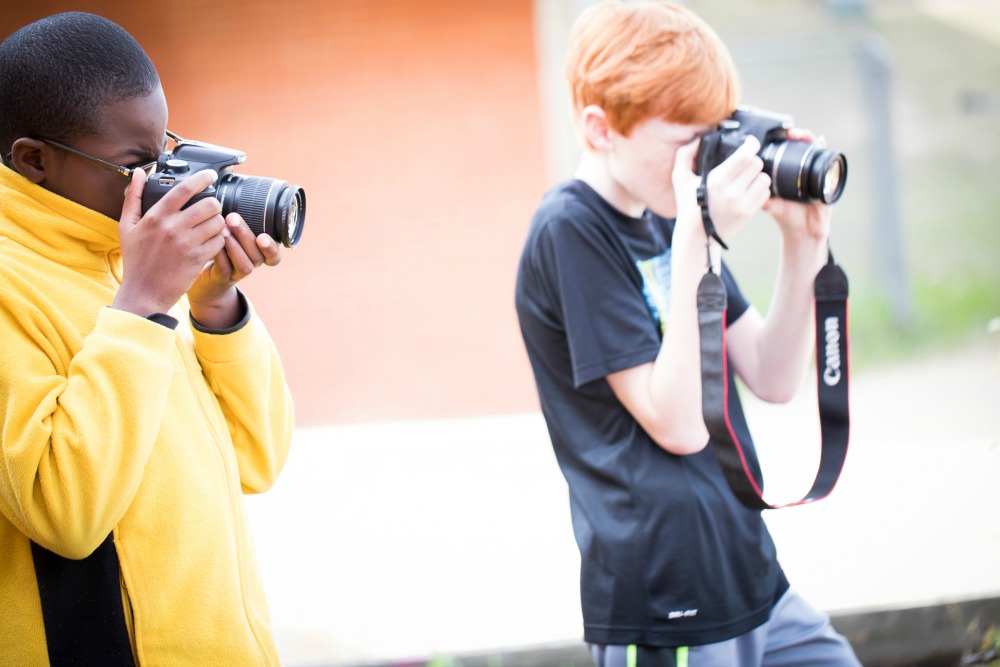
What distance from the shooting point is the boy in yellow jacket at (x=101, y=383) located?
1394 mm

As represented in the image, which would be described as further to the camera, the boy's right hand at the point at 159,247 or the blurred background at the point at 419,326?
the blurred background at the point at 419,326

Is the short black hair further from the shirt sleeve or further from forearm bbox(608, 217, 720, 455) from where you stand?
forearm bbox(608, 217, 720, 455)

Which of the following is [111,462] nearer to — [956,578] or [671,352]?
[671,352]

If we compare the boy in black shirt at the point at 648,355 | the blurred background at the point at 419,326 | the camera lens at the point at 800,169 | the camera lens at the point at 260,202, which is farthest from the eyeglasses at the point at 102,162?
the blurred background at the point at 419,326

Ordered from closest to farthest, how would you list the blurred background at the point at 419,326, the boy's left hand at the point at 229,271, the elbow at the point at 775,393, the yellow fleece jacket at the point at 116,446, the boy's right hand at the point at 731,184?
the yellow fleece jacket at the point at 116,446 < the boy's left hand at the point at 229,271 < the boy's right hand at the point at 731,184 < the elbow at the point at 775,393 < the blurred background at the point at 419,326

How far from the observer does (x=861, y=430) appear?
5.67 metres

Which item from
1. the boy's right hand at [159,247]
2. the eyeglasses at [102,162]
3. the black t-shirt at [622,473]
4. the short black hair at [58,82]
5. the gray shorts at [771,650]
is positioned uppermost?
the short black hair at [58,82]

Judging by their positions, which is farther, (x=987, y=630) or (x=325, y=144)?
(x=325, y=144)

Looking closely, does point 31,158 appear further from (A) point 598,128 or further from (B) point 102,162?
(A) point 598,128

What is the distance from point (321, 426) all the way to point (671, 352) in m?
4.55

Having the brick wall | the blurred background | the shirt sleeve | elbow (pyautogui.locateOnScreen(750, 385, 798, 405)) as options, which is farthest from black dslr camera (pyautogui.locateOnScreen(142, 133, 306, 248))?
the brick wall

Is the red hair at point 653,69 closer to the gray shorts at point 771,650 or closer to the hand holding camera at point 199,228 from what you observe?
the hand holding camera at point 199,228

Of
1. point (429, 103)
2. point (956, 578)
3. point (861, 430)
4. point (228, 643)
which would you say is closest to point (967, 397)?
point (861, 430)

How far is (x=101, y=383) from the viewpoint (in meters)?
1.40
